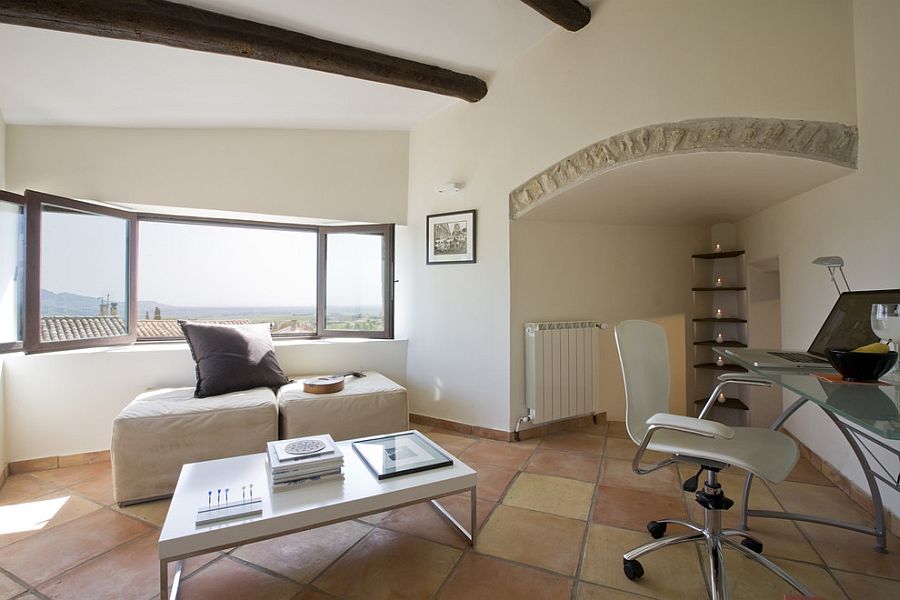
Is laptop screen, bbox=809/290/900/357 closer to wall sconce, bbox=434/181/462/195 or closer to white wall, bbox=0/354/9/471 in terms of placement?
wall sconce, bbox=434/181/462/195

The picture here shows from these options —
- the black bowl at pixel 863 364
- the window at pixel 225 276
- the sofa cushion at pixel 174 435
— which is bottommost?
the sofa cushion at pixel 174 435

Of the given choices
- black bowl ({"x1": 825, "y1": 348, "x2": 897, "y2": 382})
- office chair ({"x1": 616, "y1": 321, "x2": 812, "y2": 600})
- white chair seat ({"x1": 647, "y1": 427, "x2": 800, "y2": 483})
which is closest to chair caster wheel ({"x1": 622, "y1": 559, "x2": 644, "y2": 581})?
office chair ({"x1": 616, "y1": 321, "x2": 812, "y2": 600})

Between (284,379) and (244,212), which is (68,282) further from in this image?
(284,379)

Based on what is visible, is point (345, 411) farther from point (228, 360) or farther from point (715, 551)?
point (715, 551)

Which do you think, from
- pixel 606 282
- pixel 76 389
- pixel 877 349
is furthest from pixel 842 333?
pixel 76 389

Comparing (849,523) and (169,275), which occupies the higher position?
(169,275)

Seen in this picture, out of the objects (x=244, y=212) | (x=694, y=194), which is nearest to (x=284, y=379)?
(x=244, y=212)

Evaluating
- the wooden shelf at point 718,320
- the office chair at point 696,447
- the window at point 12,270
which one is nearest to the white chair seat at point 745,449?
the office chair at point 696,447

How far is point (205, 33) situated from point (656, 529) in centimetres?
335

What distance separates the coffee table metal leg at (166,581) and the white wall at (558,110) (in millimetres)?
2189

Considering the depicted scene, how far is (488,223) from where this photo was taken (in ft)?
11.0

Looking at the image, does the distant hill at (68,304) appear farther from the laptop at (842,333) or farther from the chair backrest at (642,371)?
the laptop at (842,333)

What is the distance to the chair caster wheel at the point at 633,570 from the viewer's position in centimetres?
164

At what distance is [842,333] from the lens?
189 centimetres
